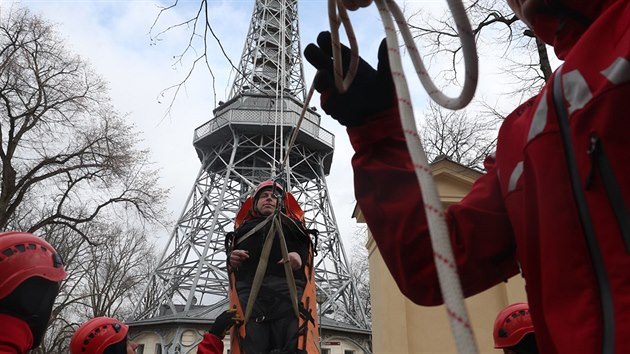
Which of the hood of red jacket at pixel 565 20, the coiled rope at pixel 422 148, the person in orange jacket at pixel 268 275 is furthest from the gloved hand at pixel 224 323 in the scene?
the hood of red jacket at pixel 565 20

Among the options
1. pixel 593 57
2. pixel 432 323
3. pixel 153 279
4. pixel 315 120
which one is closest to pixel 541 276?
pixel 593 57

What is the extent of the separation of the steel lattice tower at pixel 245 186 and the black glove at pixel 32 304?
75.0ft

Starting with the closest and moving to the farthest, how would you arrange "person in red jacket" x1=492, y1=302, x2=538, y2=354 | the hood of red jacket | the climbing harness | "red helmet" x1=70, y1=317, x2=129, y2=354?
the hood of red jacket < "person in red jacket" x1=492, y1=302, x2=538, y2=354 < the climbing harness < "red helmet" x1=70, y1=317, x2=129, y2=354

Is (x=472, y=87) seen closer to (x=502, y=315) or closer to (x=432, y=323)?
(x=502, y=315)

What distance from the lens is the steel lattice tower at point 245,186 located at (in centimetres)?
2630

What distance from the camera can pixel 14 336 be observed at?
214 cm

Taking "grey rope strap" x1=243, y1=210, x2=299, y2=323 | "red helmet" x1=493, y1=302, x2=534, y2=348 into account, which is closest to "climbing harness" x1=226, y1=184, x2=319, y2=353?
"grey rope strap" x1=243, y1=210, x2=299, y2=323

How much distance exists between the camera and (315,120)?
33.0m

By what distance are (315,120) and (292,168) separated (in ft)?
15.2

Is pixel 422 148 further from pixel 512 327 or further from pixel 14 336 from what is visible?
pixel 512 327

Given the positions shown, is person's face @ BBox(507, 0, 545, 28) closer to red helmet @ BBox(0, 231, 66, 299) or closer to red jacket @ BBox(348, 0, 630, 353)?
red jacket @ BBox(348, 0, 630, 353)

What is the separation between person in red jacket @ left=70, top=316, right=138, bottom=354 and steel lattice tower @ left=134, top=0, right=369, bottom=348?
2120 centimetres

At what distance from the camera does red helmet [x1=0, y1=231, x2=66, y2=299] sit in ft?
7.47

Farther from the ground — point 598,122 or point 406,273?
point 598,122
